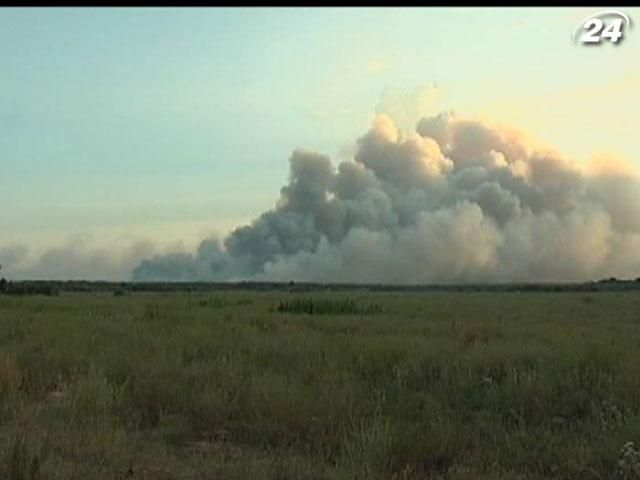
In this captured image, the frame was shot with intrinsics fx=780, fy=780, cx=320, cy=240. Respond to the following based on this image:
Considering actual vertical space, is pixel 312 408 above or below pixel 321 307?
below

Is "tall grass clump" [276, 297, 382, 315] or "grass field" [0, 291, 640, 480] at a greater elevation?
"tall grass clump" [276, 297, 382, 315]

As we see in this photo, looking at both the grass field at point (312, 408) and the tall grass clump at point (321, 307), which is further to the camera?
the tall grass clump at point (321, 307)

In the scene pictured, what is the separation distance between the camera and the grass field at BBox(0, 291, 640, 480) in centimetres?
671

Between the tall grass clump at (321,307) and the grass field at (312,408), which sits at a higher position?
the tall grass clump at (321,307)

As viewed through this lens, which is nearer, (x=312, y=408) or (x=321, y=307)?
(x=312, y=408)

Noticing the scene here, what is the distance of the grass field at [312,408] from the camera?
6714mm

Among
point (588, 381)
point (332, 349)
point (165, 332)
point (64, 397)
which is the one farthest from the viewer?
point (165, 332)

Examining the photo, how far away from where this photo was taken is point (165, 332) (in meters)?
16.0

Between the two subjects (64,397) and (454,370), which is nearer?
(64,397)

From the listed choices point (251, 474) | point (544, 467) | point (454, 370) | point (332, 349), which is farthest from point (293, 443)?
point (332, 349)

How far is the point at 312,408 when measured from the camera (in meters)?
8.76

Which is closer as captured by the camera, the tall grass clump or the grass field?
the grass field

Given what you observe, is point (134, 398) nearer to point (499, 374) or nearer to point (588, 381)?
point (499, 374)

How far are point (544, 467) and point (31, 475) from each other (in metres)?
4.42
